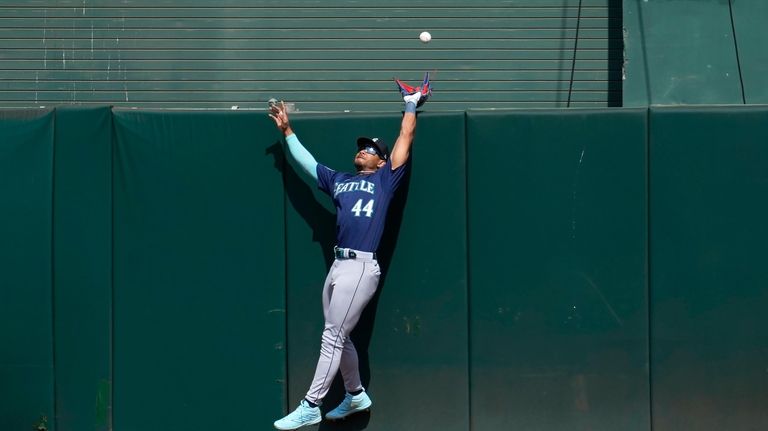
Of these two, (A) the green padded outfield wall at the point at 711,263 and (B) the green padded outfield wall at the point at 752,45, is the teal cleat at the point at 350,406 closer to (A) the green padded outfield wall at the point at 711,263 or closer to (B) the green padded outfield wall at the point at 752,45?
(A) the green padded outfield wall at the point at 711,263

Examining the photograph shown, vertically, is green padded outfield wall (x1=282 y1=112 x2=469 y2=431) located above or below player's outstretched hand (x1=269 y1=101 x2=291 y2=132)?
below

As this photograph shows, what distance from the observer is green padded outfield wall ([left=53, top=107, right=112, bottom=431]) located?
624cm

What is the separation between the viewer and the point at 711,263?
239 inches

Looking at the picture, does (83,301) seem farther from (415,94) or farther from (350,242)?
(415,94)

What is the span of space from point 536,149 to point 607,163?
17.6 inches

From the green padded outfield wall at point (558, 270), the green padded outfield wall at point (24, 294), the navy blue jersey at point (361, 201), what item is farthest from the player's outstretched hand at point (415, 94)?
the green padded outfield wall at point (24, 294)

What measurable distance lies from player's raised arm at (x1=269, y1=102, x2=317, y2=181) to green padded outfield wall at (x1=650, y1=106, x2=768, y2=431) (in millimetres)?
2119

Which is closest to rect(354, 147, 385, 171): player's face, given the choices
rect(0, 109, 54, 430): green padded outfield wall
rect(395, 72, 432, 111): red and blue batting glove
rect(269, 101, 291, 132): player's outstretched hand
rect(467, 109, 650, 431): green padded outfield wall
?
rect(395, 72, 432, 111): red and blue batting glove

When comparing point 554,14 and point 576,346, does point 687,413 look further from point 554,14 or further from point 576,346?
point 554,14

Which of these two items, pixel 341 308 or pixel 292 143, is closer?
pixel 341 308

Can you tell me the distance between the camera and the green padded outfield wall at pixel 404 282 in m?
6.16

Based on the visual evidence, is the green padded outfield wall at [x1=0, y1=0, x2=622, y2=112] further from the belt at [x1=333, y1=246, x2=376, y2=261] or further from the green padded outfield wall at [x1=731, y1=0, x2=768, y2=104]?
the belt at [x1=333, y1=246, x2=376, y2=261]

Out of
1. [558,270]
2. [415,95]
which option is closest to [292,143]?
[415,95]

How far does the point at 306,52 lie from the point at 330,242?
2907 mm
